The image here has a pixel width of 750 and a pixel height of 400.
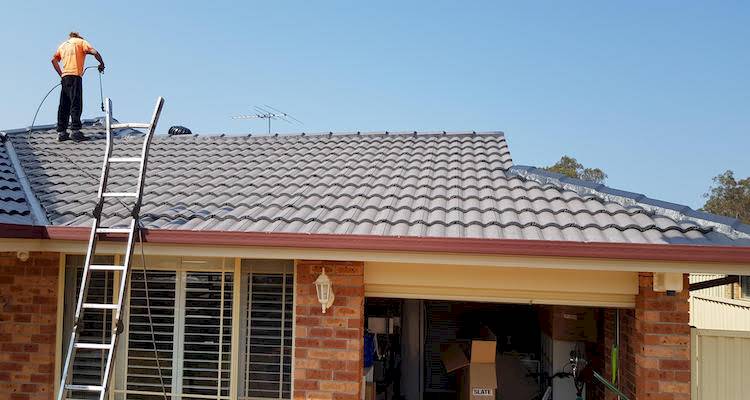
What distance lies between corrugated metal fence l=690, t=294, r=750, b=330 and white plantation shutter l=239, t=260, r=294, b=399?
8.31 m

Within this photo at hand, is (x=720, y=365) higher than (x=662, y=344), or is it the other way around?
(x=662, y=344)

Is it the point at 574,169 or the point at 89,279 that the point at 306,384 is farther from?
the point at 574,169

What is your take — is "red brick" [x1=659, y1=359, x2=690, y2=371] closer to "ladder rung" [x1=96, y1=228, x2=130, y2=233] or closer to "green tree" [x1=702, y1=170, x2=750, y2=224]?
"ladder rung" [x1=96, y1=228, x2=130, y2=233]

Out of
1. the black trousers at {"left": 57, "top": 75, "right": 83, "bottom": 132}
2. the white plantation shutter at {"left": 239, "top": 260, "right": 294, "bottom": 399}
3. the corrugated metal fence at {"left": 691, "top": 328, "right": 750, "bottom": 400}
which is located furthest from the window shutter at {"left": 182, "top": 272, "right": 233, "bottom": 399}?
the black trousers at {"left": 57, "top": 75, "right": 83, "bottom": 132}

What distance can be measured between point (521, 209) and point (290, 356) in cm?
246

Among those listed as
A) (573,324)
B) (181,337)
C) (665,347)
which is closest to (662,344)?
(665,347)

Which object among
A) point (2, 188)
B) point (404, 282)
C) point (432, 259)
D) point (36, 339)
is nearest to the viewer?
point (432, 259)

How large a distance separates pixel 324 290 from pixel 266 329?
0.78 metres

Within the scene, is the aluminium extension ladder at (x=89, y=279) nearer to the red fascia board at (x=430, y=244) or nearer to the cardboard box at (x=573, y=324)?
the red fascia board at (x=430, y=244)

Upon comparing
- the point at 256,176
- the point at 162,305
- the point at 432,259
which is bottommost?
the point at 162,305

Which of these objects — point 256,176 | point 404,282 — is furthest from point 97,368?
point 404,282

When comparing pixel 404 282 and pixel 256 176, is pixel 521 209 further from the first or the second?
pixel 256 176

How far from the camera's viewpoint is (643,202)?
18.4 feet

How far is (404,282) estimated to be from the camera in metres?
5.29
